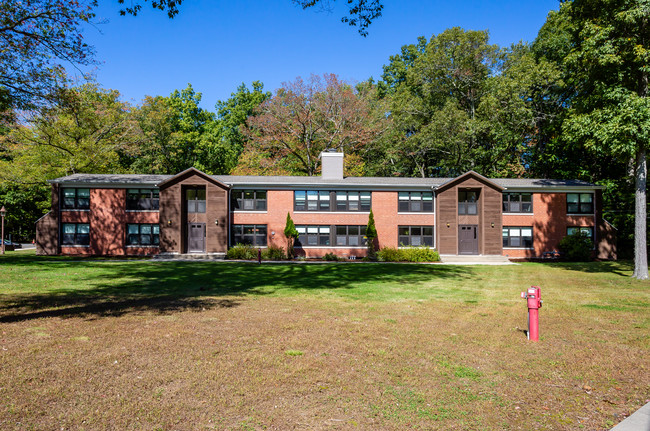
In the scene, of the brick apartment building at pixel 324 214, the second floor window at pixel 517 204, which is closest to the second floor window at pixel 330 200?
the brick apartment building at pixel 324 214

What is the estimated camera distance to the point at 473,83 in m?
45.0

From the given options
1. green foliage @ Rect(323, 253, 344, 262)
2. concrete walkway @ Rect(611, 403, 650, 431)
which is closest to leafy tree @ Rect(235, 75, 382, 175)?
green foliage @ Rect(323, 253, 344, 262)

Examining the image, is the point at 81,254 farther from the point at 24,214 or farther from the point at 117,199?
the point at 24,214

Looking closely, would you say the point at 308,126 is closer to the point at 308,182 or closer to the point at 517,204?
the point at 308,182

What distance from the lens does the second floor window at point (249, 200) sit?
32188mm

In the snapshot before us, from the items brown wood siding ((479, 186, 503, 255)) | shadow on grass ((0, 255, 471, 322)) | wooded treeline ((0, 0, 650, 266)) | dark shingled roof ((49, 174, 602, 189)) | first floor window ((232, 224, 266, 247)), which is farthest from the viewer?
wooded treeline ((0, 0, 650, 266))

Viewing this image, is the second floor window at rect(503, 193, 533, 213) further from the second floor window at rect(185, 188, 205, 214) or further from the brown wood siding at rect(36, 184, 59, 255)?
the brown wood siding at rect(36, 184, 59, 255)

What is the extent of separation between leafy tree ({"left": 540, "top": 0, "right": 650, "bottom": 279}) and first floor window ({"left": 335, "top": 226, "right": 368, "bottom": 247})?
15627mm

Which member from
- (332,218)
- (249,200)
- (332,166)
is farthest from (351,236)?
(249,200)

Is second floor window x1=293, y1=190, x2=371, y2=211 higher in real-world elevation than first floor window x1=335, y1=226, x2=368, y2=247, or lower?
higher

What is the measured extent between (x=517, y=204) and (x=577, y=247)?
522 cm

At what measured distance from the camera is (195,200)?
3186cm

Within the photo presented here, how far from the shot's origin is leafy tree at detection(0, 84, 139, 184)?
126ft

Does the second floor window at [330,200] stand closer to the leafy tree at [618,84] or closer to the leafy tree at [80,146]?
the leafy tree at [618,84]
